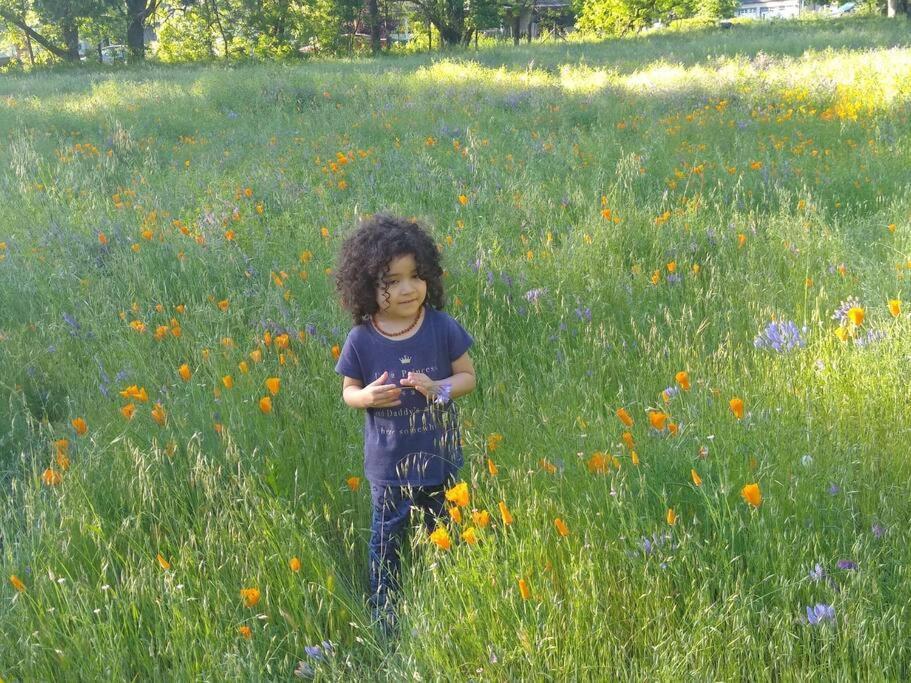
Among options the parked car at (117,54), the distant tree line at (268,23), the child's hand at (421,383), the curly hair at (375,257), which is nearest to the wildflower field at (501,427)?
the child's hand at (421,383)

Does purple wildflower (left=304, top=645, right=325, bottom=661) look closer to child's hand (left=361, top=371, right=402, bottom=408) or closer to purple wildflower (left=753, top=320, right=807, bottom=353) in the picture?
child's hand (left=361, top=371, right=402, bottom=408)

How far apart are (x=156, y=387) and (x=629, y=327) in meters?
2.07

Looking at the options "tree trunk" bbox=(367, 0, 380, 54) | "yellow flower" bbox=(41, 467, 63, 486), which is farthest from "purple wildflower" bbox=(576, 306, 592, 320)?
"tree trunk" bbox=(367, 0, 380, 54)

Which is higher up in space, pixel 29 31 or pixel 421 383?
pixel 29 31

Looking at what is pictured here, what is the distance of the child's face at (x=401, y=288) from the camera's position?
7.46ft

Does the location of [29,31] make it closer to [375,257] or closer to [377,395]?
[375,257]

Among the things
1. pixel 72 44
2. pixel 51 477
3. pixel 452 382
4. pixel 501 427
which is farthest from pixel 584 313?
pixel 72 44

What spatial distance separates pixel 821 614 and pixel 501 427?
119 centimetres

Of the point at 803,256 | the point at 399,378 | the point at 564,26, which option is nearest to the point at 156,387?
the point at 399,378

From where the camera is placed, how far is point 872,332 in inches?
107

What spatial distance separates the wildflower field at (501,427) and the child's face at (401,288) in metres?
0.48

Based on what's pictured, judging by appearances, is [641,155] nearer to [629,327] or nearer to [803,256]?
[803,256]

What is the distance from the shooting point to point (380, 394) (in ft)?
7.02

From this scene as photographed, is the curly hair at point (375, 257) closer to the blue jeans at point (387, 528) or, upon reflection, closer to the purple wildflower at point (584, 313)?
the blue jeans at point (387, 528)
